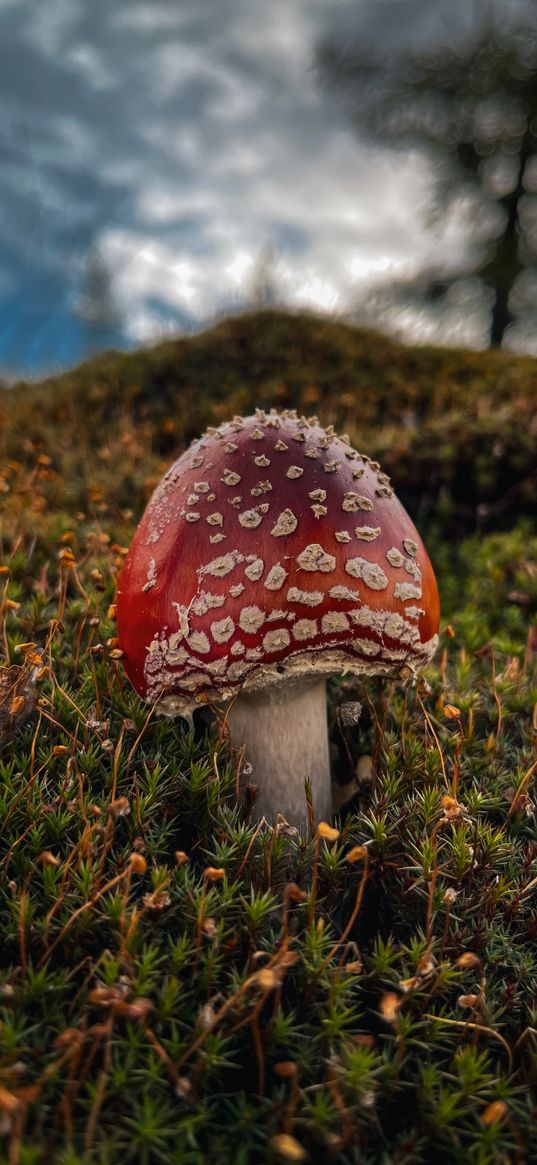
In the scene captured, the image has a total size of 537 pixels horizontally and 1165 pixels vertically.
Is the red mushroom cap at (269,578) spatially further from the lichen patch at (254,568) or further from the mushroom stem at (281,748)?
the mushroom stem at (281,748)

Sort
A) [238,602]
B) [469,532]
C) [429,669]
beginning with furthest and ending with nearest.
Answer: [469,532] → [429,669] → [238,602]

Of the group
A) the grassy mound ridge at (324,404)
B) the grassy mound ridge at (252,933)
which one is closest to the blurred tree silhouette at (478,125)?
the grassy mound ridge at (324,404)

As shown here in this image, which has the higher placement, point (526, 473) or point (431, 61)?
point (431, 61)

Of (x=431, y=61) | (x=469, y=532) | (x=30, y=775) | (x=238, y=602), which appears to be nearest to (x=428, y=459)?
(x=469, y=532)

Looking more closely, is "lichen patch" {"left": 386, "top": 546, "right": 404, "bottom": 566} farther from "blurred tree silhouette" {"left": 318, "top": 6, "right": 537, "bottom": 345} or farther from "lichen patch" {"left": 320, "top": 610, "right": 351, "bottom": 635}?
"blurred tree silhouette" {"left": 318, "top": 6, "right": 537, "bottom": 345}

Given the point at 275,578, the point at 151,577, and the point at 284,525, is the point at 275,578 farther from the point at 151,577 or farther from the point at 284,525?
the point at 151,577

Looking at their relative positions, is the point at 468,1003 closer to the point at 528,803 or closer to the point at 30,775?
the point at 528,803
